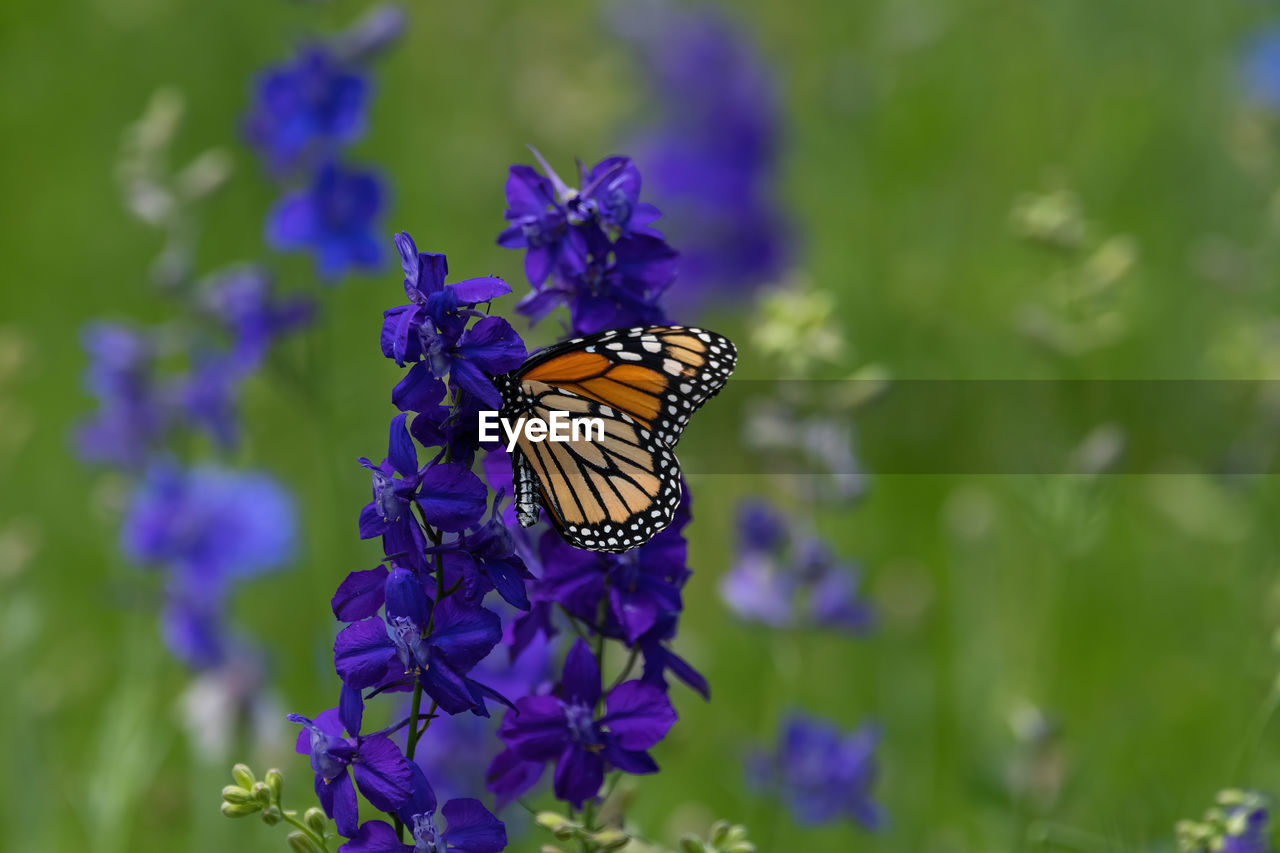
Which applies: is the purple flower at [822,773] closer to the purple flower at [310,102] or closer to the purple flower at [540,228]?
the purple flower at [540,228]

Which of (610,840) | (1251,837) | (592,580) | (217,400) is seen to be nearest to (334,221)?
(217,400)

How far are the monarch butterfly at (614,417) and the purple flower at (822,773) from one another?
986mm

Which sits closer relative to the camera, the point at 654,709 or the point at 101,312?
the point at 654,709

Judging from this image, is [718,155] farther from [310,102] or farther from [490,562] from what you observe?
[490,562]

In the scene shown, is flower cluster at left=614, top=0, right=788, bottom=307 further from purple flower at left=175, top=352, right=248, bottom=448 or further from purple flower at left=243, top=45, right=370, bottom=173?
purple flower at left=175, top=352, right=248, bottom=448

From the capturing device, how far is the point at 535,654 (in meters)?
2.21

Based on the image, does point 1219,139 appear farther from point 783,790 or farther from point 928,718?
point 783,790

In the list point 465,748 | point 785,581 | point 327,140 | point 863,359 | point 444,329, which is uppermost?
point 863,359

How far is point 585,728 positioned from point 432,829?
206mm

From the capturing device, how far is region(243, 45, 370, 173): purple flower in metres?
2.63

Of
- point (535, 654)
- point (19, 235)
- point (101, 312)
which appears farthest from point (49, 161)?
point (535, 654)

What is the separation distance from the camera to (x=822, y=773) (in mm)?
2410

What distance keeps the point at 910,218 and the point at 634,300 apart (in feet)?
11.4

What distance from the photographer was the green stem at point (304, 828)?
122 centimetres
